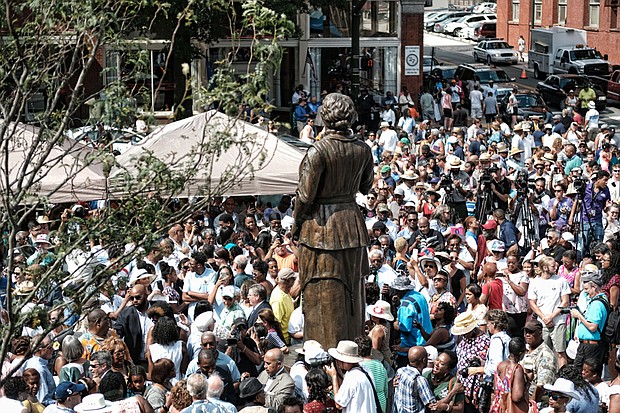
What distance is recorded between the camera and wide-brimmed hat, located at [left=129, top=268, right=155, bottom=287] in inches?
508

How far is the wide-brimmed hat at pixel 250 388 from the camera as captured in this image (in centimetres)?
1033

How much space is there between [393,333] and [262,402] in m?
2.50

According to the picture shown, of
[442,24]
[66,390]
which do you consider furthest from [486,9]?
[66,390]

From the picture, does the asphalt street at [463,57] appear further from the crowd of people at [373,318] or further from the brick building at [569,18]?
the crowd of people at [373,318]

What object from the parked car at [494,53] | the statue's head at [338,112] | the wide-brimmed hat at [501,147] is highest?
the statue's head at [338,112]

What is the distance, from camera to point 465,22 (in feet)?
238

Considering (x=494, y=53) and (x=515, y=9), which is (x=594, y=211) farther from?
(x=515, y=9)

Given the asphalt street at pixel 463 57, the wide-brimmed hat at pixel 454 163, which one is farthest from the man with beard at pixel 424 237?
the asphalt street at pixel 463 57

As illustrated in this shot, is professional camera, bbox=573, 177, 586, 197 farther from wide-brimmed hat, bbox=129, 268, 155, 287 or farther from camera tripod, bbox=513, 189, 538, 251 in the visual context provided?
wide-brimmed hat, bbox=129, 268, 155, 287

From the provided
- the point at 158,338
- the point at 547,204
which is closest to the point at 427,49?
the point at 547,204

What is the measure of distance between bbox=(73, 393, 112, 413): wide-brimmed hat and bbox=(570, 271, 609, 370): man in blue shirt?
5513mm

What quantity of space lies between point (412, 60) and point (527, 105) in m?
4.60

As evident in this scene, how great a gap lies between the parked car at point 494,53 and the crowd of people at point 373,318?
122ft

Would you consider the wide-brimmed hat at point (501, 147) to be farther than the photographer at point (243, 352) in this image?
Yes
